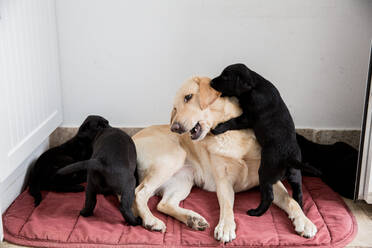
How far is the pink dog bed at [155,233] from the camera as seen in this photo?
202 cm

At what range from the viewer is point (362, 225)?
220cm

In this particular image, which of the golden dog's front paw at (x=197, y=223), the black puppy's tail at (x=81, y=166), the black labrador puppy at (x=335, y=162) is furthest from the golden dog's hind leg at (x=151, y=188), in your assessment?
the black labrador puppy at (x=335, y=162)

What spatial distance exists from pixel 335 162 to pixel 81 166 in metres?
1.39

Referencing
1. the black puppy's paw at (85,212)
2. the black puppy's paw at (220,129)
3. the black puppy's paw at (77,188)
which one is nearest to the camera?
Answer: the black puppy's paw at (85,212)

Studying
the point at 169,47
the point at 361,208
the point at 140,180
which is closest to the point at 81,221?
the point at 140,180

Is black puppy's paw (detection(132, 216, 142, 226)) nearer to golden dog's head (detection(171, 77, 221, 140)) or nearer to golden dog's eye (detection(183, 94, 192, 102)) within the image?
golden dog's head (detection(171, 77, 221, 140))

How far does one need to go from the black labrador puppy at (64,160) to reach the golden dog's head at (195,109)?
409 mm

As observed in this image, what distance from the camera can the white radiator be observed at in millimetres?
2082

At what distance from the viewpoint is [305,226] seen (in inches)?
81.9

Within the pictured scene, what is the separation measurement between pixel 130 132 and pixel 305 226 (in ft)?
4.25

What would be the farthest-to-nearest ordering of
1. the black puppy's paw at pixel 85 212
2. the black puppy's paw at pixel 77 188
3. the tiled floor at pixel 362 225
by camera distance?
1. the black puppy's paw at pixel 77 188
2. the black puppy's paw at pixel 85 212
3. the tiled floor at pixel 362 225

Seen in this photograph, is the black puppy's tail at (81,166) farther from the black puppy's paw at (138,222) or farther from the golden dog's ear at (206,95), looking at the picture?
the golden dog's ear at (206,95)

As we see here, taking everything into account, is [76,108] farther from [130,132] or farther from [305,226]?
[305,226]

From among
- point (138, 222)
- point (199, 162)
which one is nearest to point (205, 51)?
point (199, 162)
